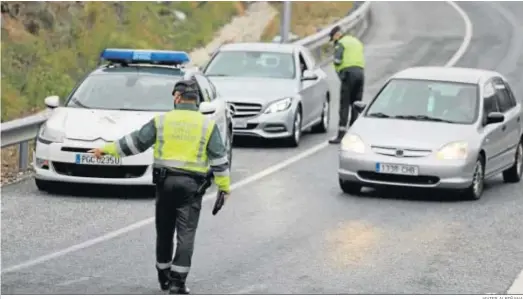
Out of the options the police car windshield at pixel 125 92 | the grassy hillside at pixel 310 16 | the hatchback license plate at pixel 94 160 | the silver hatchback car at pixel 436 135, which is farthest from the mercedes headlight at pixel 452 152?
the grassy hillside at pixel 310 16

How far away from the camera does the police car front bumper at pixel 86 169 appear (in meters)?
16.4

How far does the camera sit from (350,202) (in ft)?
55.0

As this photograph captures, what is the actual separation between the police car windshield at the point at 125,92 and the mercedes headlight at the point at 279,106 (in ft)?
12.3

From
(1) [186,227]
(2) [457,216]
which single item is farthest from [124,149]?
(2) [457,216]

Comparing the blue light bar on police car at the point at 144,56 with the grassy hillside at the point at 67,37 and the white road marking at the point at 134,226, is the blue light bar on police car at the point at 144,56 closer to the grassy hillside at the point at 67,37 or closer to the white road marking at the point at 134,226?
the white road marking at the point at 134,226

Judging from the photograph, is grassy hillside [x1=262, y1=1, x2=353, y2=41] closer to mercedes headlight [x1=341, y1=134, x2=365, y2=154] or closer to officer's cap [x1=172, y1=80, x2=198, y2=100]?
mercedes headlight [x1=341, y1=134, x2=365, y2=154]

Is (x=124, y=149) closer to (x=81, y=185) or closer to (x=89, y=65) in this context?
(x=81, y=185)

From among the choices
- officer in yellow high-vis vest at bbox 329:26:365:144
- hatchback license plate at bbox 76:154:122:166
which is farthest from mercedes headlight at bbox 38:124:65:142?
officer in yellow high-vis vest at bbox 329:26:365:144

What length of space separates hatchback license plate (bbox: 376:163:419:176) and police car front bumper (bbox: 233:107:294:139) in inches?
197

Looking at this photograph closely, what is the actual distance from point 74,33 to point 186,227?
22191mm

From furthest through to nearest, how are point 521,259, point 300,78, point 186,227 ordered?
1. point 300,78
2. point 521,259
3. point 186,227

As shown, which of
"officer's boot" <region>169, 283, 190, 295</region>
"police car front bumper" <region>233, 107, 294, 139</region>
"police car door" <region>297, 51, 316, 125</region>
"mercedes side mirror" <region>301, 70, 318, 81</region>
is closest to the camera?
"officer's boot" <region>169, 283, 190, 295</region>

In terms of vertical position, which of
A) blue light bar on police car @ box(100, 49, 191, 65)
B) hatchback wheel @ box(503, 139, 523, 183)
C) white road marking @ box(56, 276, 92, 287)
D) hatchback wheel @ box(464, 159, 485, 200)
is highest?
white road marking @ box(56, 276, 92, 287)

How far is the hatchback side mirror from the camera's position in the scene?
17438mm
